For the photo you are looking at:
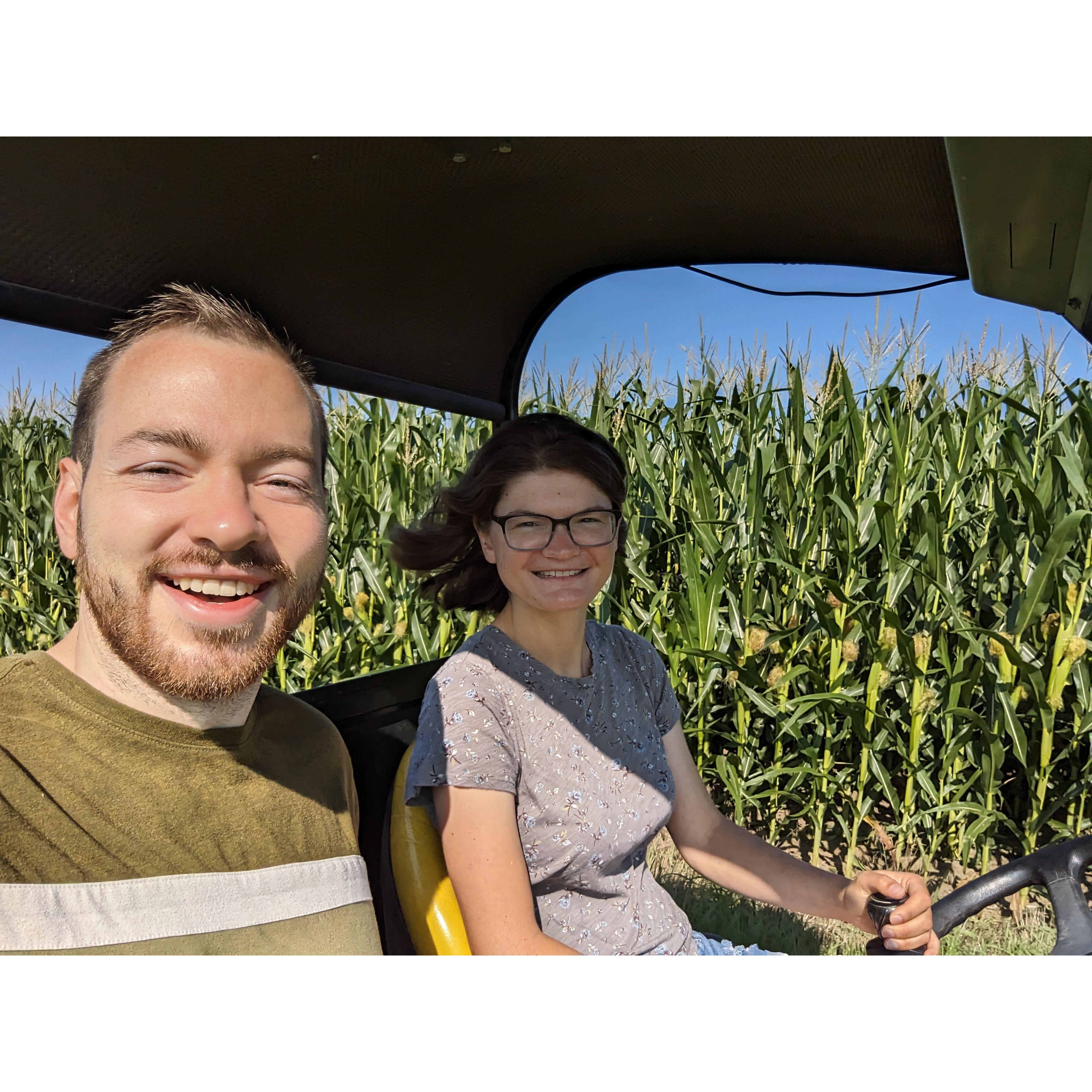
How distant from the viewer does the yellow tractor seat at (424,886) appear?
1.10 meters

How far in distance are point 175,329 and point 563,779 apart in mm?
783

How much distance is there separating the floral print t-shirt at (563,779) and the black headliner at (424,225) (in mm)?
563

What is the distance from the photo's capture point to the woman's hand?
3.87 feet

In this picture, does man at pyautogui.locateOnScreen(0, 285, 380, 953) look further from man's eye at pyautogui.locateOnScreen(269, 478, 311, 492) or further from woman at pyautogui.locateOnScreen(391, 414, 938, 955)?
woman at pyautogui.locateOnScreen(391, 414, 938, 955)

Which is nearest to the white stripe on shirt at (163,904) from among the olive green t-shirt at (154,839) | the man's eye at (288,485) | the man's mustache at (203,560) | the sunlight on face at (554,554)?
the olive green t-shirt at (154,839)

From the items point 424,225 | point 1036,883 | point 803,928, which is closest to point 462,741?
point 424,225

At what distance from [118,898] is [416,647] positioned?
7.29 feet

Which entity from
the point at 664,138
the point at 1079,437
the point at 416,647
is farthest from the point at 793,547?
the point at 664,138

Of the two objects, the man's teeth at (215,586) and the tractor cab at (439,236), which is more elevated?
the tractor cab at (439,236)

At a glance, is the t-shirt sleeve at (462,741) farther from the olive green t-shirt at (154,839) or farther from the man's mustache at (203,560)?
the man's mustache at (203,560)

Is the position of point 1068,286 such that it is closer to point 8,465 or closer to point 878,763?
point 878,763

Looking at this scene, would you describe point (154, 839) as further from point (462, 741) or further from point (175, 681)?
point (462, 741)

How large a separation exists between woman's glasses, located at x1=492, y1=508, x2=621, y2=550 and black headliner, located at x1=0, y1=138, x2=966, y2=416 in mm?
331

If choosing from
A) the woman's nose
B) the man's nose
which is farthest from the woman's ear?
the man's nose
